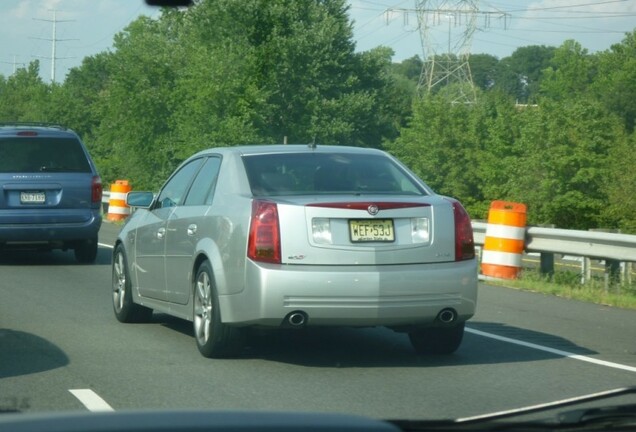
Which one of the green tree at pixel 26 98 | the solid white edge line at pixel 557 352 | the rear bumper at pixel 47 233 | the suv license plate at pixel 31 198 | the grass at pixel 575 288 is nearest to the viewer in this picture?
the solid white edge line at pixel 557 352

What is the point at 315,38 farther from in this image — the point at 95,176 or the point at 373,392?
the point at 373,392

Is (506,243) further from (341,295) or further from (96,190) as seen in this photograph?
(341,295)

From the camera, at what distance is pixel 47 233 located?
693 inches

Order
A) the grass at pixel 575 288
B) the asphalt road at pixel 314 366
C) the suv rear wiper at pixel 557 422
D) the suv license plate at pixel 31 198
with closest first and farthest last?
the suv rear wiper at pixel 557 422 → the asphalt road at pixel 314 366 → the grass at pixel 575 288 → the suv license plate at pixel 31 198

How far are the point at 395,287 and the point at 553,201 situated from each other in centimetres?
8248

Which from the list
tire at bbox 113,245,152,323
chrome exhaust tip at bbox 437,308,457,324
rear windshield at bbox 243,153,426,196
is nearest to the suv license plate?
tire at bbox 113,245,152,323

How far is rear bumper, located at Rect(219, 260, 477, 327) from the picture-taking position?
826cm

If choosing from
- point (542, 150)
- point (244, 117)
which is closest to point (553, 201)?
point (542, 150)

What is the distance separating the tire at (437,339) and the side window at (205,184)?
1818 millimetres

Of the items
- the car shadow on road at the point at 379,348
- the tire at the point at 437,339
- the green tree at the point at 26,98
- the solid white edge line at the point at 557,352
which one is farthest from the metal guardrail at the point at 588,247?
the green tree at the point at 26,98

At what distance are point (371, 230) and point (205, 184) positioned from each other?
5.93ft

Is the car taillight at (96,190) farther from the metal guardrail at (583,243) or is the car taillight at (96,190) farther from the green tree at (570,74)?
the green tree at (570,74)

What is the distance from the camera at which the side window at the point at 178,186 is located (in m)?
10.2

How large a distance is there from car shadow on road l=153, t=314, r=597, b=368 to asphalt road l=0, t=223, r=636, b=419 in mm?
11
